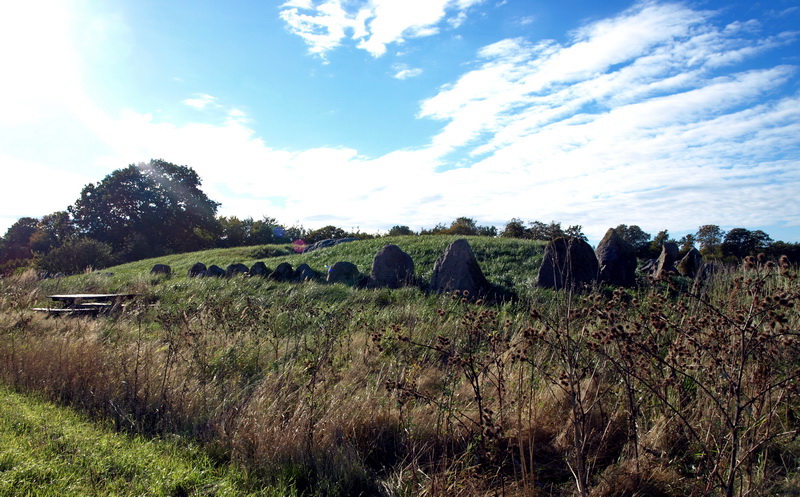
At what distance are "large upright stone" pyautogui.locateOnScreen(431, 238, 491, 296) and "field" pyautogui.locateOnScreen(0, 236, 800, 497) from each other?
10.4 feet

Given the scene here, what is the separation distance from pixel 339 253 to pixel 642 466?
16.7 m

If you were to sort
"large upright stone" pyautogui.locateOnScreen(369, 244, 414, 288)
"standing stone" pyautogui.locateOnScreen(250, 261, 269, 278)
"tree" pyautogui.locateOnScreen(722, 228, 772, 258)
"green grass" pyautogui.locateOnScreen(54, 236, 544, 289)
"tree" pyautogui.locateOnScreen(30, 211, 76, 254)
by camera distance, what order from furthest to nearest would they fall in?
1. "tree" pyautogui.locateOnScreen(30, 211, 76, 254)
2. "tree" pyautogui.locateOnScreen(722, 228, 772, 258)
3. "standing stone" pyautogui.locateOnScreen(250, 261, 269, 278)
4. "green grass" pyautogui.locateOnScreen(54, 236, 544, 289)
5. "large upright stone" pyautogui.locateOnScreen(369, 244, 414, 288)

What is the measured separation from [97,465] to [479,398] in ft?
9.77

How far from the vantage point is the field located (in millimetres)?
3096

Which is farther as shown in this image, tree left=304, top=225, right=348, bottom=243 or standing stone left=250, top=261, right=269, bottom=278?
tree left=304, top=225, right=348, bottom=243

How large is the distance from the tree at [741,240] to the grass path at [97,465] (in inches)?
835

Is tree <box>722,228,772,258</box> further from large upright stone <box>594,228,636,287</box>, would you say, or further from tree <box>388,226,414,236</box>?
tree <box>388,226,414,236</box>

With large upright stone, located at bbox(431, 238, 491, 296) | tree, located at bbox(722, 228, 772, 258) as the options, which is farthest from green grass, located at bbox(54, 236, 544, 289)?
tree, located at bbox(722, 228, 772, 258)

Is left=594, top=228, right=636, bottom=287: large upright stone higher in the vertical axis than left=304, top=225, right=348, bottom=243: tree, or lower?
lower

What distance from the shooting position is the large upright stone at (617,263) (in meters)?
11.6

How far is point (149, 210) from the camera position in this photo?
39.7 meters

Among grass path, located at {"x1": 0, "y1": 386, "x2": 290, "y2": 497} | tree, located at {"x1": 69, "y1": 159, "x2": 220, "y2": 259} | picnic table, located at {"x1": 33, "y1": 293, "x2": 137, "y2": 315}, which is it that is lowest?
grass path, located at {"x1": 0, "y1": 386, "x2": 290, "y2": 497}

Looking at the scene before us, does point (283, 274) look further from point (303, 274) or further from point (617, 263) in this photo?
point (617, 263)

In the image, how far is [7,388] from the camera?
230 inches
